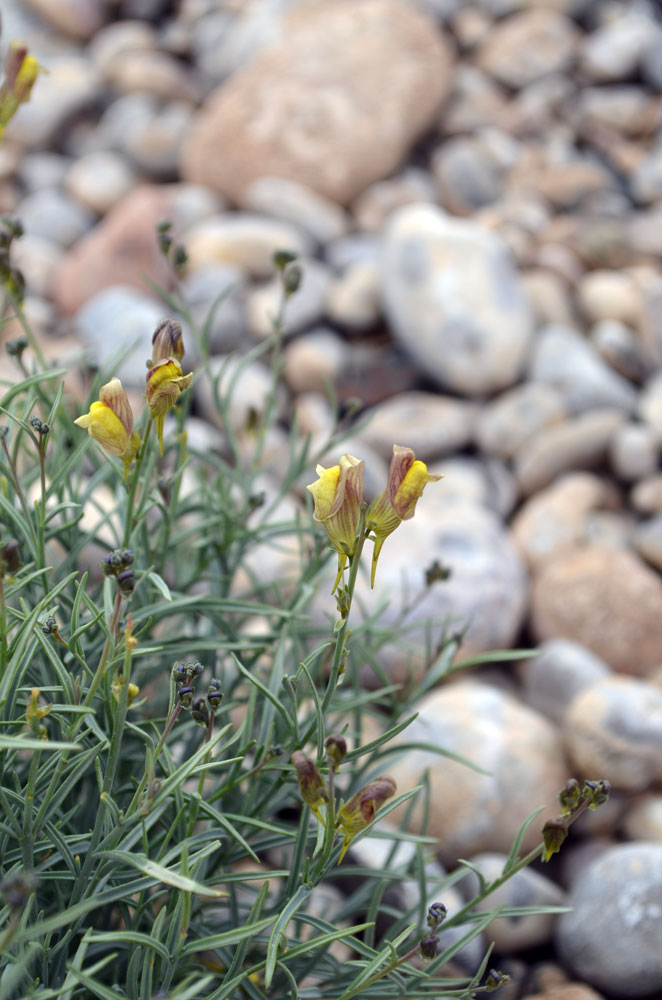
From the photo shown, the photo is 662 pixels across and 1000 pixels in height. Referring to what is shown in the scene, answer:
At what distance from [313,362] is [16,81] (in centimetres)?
159

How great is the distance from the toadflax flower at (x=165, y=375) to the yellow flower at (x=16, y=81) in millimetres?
345

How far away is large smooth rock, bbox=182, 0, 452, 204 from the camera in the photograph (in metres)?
3.16

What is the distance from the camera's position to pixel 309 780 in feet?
1.99

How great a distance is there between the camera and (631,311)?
2670mm

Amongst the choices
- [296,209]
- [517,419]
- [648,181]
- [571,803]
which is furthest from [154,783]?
[648,181]

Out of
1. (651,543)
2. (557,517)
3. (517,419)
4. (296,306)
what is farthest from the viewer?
(296,306)

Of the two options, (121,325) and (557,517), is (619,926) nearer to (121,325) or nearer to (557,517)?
(557,517)

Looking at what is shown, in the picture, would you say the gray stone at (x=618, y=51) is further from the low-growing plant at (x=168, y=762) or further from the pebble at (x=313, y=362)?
the low-growing plant at (x=168, y=762)

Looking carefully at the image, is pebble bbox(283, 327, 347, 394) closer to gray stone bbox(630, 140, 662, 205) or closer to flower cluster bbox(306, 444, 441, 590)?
gray stone bbox(630, 140, 662, 205)

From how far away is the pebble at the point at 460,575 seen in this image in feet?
5.79

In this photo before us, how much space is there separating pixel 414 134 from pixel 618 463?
171 centimetres

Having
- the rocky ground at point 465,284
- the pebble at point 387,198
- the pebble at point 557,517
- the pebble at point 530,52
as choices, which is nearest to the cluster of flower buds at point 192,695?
the rocky ground at point 465,284

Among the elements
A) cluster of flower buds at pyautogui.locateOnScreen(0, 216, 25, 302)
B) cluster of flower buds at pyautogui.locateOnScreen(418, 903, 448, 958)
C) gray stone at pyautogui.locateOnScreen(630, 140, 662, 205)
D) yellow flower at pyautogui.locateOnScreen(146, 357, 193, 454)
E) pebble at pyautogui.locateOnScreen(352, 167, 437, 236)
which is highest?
cluster of flower buds at pyautogui.locateOnScreen(0, 216, 25, 302)

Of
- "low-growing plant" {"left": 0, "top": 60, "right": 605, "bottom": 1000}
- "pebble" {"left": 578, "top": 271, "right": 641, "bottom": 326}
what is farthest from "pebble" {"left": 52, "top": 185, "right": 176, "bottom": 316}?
"low-growing plant" {"left": 0, "top": 60, "right": 605, "bottom": 1000}
